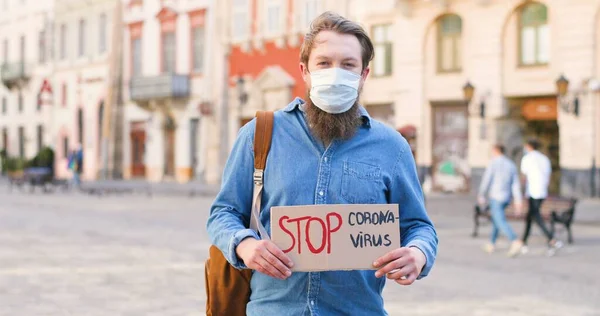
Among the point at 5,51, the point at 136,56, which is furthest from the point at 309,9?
the point at 5,51

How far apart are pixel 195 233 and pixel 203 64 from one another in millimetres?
25080

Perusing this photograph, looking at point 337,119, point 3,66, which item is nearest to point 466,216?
point 337,119

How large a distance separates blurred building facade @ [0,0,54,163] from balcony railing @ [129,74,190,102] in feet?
31.9

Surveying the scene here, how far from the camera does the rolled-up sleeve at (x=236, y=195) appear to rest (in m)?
3.24

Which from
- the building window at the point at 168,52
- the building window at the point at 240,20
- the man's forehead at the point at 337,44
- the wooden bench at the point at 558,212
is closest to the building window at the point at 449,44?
the building window at the point at 240,20

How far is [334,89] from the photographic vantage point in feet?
10.3

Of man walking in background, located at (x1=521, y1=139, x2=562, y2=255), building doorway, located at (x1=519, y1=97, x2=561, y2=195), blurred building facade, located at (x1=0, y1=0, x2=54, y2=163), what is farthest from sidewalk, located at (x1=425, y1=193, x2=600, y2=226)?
blurred building facade, located at (x1=0, y1=0, x2=54, y2=163)

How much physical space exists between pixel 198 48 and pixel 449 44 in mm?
13900

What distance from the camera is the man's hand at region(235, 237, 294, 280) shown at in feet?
9.87

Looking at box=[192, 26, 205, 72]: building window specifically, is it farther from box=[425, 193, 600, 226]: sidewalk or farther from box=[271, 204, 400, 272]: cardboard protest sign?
box=[271, 204, 400, 272]: cardboard protest sign

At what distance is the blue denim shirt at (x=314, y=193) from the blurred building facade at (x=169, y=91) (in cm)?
3640

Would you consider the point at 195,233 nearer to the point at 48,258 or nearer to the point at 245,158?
the point at 48,258

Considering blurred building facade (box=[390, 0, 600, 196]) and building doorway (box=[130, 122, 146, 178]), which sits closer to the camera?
blurred building facade (box=[390, 0, 600, 196])

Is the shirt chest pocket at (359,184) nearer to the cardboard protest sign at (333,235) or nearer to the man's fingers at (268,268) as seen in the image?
the cardboard protest sign at (333,235)
